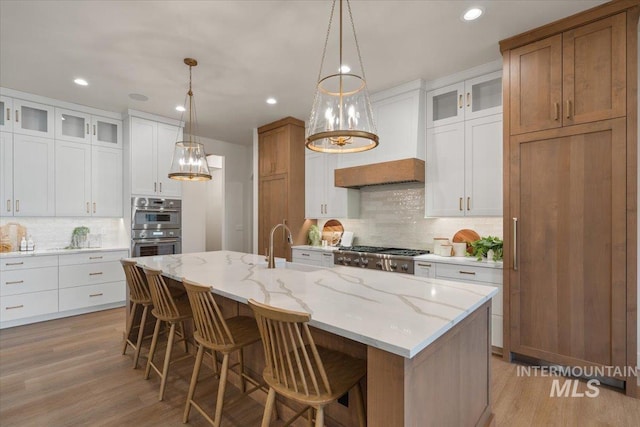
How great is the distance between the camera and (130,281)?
2.81 metres

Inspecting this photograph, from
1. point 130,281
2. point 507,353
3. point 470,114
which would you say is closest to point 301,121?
point 470,114

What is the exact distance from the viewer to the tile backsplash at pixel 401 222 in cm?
360

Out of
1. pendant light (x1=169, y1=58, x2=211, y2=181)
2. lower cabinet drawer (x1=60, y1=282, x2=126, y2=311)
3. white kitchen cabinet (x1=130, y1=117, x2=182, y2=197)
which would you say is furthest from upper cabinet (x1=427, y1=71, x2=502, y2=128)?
lower cabinet drawer (x1=60, y1=282, x2=126, y2=311)

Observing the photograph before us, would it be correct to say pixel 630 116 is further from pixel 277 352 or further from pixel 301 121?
pixel 301 121

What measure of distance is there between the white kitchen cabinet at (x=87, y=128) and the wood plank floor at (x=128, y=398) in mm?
2744

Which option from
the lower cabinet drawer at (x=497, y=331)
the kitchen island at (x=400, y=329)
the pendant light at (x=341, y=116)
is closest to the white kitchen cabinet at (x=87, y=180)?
the kitchen island at (x=400, y=329)

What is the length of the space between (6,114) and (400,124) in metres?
4.79

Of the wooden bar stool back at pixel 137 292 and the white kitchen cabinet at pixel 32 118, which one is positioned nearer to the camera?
the wooden bar stool back at pixel 137 292

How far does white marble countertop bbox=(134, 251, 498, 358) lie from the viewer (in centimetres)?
116

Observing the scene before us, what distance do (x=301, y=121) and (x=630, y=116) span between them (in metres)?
3.81

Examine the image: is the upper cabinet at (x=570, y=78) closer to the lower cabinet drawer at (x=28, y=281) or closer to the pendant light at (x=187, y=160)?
the pendant light at (x=187, y=160)

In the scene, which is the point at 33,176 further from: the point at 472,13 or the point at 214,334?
the point at 472,13

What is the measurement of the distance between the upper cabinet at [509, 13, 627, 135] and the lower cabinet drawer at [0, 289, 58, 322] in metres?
5.55

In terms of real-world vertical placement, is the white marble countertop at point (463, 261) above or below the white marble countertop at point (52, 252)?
above
